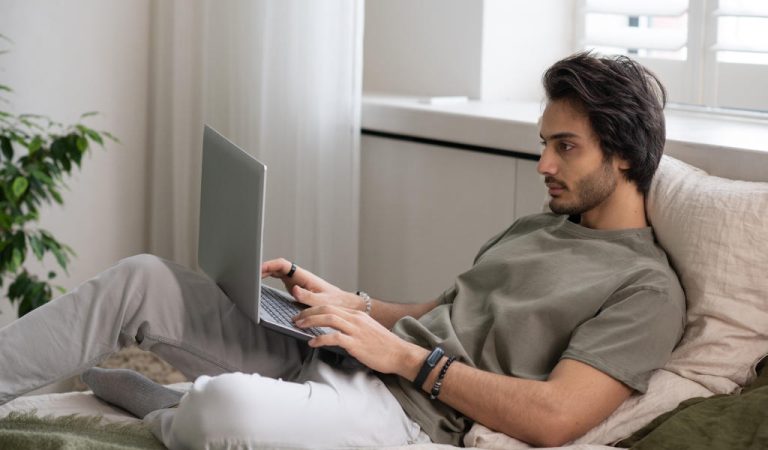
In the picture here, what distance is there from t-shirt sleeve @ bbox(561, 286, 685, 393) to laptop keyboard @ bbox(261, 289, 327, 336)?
412 millimetres

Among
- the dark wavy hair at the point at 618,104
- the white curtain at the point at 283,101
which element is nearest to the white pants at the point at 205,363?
the dark wavy hair at the point at 618,104

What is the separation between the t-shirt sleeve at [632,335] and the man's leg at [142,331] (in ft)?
1.78

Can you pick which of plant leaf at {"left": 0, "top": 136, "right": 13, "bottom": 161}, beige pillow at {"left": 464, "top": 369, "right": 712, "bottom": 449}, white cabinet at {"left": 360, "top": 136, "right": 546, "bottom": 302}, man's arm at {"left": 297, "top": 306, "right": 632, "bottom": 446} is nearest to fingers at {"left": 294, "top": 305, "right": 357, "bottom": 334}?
man's arm at {"left": 297, "top": 306, "right": 632, "bottom": 446}

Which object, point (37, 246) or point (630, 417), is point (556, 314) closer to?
point (630, 417)

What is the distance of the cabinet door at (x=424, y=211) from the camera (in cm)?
268

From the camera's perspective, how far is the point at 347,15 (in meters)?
2.90

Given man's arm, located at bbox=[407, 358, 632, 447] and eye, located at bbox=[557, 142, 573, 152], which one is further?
eye, located at bbox=[557, 142, 573, 152]

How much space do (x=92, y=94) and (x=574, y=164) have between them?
172cm

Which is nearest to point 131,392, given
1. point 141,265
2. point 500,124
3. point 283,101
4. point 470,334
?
point 141,265

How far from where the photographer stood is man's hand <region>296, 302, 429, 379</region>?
1.75 metres

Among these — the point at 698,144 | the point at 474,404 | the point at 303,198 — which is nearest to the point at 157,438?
the point at 474,404

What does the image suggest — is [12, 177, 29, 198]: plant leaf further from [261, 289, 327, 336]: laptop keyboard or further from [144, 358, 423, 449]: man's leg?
[144, 358, 423, 449]: man's leg

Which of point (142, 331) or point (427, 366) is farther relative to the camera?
point (142, 331)

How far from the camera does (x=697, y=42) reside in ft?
9.21
